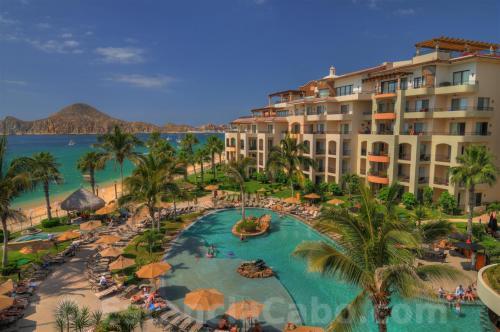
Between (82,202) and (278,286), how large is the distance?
2389 centimetres

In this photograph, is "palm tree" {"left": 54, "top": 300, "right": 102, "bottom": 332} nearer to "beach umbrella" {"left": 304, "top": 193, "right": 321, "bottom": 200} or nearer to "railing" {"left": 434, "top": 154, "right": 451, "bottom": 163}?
"beach umbrella" {"left": 304, "top": 193, "right": 321, "bottom": 200}

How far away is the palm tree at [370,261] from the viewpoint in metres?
9.51

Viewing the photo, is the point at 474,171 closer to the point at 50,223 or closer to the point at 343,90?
the point at 343,90

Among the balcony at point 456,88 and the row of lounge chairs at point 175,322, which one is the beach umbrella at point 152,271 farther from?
the balcony at point 456,88

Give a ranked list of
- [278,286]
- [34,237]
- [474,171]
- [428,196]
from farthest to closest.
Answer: [428,196]
[34,237]
[474,171]
[278,286]

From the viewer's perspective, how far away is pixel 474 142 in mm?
32750

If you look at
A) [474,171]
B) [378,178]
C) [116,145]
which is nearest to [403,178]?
[378,178]

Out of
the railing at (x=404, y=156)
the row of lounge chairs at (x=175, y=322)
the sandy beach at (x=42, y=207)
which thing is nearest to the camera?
the row of lounge chairs at (x=175, y=322)

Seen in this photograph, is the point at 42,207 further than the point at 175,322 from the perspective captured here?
Yes

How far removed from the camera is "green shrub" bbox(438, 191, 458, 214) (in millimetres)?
32469

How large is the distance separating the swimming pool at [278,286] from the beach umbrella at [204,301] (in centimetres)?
181

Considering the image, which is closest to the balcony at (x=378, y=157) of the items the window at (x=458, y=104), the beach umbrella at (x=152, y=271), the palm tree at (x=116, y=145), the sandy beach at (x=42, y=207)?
the window at (x=458, y=104)

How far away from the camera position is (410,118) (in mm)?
38031

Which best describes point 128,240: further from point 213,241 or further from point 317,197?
point 317,197
